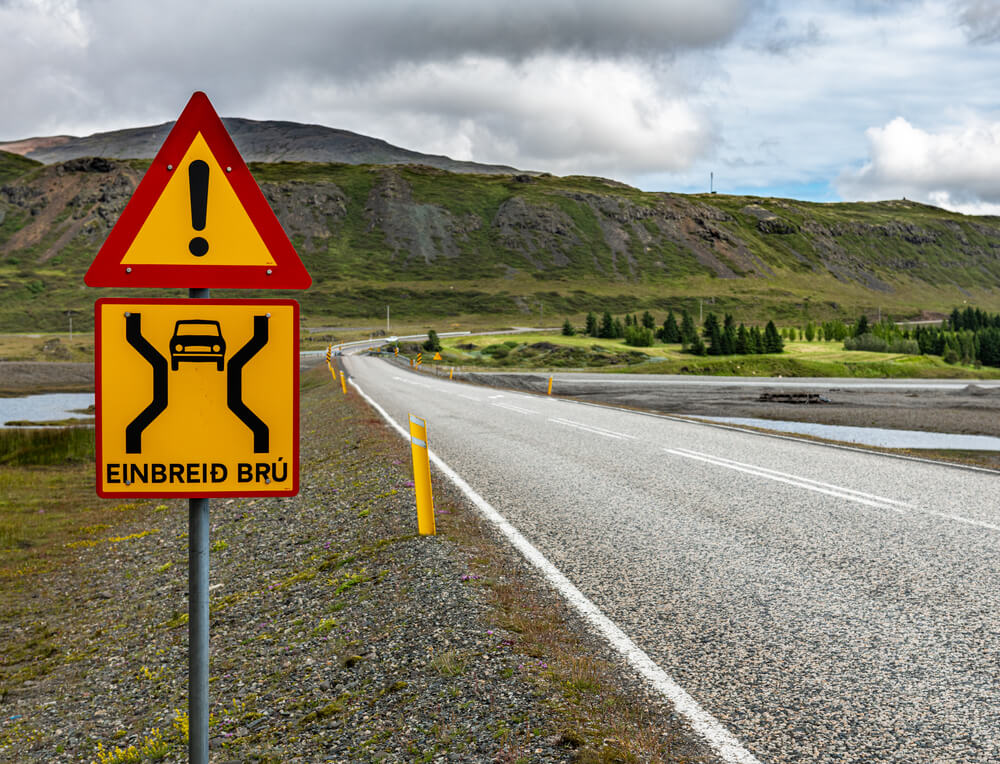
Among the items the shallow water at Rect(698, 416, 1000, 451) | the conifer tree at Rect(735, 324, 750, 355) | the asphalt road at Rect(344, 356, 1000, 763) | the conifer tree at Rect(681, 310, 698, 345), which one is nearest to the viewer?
the asphalt road at Rect(344, 356, 1000, 763)

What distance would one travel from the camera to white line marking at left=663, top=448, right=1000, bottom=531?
7.28 metres

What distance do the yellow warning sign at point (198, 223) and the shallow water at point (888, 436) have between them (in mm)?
17783

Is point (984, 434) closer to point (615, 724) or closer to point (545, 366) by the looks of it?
point (615, 724)

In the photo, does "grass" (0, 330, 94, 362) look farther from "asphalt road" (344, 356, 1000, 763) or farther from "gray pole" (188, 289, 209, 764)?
"gray pole" (188, 289, 209, 764)

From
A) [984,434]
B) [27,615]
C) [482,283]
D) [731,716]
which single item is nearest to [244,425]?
[731,716]

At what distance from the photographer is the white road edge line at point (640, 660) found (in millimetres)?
3129

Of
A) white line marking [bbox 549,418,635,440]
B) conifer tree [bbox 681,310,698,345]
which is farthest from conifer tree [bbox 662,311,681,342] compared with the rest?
white line marking [bbox 549,418,635,440]

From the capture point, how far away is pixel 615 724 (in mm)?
3275

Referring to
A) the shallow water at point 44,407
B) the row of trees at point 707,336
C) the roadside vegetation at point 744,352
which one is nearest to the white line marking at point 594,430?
the shallow water at point 44,407

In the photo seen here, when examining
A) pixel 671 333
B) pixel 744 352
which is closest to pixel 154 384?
pixel 744 352

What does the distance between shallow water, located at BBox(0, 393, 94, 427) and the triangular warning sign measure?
3509 cm

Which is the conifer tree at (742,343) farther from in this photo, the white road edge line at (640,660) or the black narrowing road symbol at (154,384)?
the black narrowing road symbol at (154,384)

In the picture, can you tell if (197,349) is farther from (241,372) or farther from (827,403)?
(827,403)

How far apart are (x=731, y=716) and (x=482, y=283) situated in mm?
164272
